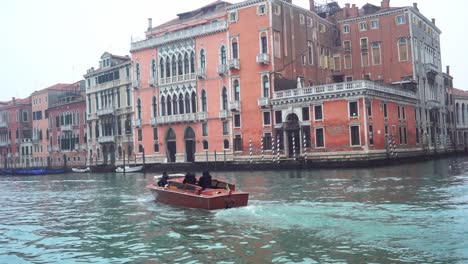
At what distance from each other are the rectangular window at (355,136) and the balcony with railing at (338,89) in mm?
2691

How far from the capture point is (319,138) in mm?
38031

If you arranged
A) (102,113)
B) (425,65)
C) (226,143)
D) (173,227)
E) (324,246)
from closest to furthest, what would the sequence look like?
1. (324,246)
2. (173,227)
3. (226,143)
4. (425,65)
5. (102,113)

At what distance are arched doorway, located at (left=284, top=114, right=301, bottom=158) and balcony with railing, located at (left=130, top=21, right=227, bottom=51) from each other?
9.88 m

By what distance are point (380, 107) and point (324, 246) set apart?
29498 mm

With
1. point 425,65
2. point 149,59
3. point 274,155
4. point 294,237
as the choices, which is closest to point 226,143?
point 274,155

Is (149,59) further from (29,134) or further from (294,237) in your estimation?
(294,237)

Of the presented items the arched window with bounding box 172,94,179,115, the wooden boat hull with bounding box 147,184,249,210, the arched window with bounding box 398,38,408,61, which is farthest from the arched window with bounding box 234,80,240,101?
the wooden boat hull with bounding box 147,184,249,210

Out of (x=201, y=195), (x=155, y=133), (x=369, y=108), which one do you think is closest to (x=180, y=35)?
(x=155, y=133)

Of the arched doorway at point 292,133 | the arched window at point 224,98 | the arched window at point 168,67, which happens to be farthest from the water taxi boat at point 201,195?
the arched window at point 168,67

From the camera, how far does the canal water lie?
30.7ft

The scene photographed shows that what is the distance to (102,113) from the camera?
54438 mm

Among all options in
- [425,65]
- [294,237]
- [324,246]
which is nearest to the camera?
[324,246]

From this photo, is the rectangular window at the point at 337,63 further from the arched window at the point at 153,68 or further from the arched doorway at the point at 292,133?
the arched window at the point at 153,68

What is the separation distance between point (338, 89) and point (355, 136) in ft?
11.4
